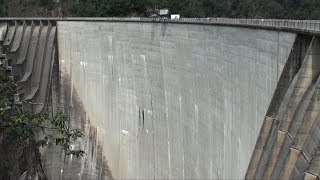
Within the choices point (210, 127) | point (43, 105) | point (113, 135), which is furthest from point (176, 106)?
point (43, 105)

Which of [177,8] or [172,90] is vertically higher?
[177,8]

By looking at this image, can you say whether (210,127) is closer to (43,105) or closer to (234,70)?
(234,70)

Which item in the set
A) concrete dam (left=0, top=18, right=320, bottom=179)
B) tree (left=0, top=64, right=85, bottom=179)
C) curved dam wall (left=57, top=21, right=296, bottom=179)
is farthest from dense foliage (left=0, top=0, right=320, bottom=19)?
tree (left=0, top=64, right=85, bottom=179)

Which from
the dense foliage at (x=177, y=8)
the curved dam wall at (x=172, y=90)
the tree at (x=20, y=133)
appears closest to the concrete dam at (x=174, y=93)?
the curved dam wall at (x=172, y=90)

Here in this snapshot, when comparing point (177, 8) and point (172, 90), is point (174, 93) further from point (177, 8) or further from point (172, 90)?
point (177, 8)

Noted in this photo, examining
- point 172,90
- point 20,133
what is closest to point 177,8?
point 172,90

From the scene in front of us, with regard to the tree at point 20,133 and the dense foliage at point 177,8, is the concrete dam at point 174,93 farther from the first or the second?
the dense foliage at point 177,8
